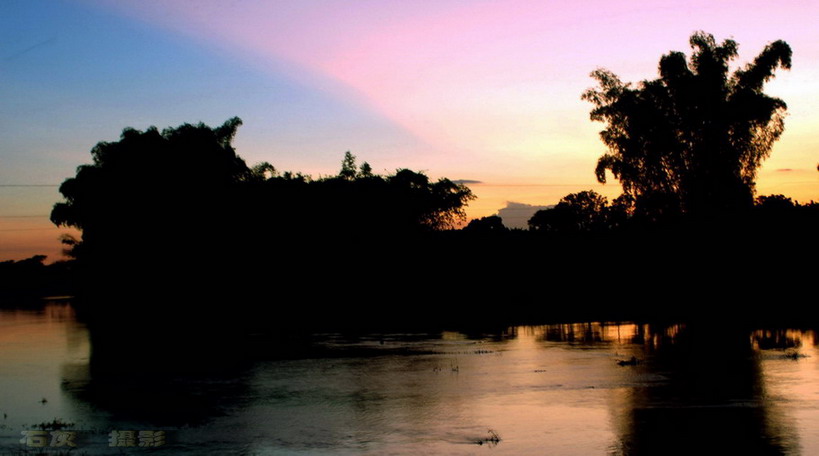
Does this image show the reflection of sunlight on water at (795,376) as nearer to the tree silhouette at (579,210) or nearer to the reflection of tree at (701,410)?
the reflection of tree at (701,410)

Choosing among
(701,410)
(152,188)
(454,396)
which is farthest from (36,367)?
(152,188)

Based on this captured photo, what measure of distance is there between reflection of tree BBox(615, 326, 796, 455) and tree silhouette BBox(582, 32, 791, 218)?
3368 centimetres

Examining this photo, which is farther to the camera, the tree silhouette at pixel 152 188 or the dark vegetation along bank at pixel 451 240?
the tree silhouette at pixel 152 188

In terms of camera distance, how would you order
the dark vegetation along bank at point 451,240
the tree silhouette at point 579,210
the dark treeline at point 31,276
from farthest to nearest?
the dark treeline at point 31,276, the tree silhouette at point 579,210, the dark vegetation along bank at point 451,240

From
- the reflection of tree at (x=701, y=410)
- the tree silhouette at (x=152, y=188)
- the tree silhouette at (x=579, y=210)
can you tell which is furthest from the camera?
the tree silhouette at (x=579, y=210)

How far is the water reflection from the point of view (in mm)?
11828

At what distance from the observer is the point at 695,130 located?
5388 cm

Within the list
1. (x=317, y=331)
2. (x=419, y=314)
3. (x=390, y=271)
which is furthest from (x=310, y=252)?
(x=317, y=331)

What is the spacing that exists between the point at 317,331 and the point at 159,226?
3032cm

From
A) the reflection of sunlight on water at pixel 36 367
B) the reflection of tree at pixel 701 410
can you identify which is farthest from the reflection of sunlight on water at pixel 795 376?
the reflection of sunlight on water at pixel 36 367

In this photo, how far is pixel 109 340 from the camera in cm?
3225

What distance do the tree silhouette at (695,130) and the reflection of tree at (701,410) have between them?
33.7 meters

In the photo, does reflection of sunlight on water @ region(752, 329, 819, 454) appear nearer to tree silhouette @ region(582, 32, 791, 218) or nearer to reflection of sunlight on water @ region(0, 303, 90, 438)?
reflection of sunlight on water @ region(0, 303, 90, 438)

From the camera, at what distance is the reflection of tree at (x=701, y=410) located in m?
11.1
